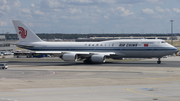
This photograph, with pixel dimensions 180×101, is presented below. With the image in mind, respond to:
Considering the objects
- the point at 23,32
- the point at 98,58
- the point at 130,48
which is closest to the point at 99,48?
the point at 98,58

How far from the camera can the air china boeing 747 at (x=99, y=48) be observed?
180ft

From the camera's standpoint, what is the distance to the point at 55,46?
6066 cm

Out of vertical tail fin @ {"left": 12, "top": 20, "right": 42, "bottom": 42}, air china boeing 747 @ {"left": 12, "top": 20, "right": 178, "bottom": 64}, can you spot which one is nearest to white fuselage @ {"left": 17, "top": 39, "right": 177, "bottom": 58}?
air china boeing 747 @ {"left": 12, "top": 20, "right": 178, "bottom": 64}

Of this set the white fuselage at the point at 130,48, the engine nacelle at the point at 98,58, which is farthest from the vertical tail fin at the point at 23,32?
the engine nacelle at the point at 98,58

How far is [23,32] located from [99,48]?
18.4 meters

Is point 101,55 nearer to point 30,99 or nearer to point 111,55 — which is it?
point 111,55

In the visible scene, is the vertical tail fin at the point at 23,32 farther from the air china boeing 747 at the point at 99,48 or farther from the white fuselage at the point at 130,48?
the white fuselage at the point at 130,48

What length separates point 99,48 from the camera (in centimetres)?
5788

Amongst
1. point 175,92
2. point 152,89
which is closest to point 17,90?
point 152,89

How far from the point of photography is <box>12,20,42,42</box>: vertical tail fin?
61984 millimetres

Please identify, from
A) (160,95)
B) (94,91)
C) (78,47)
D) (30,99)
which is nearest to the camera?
(30,99)

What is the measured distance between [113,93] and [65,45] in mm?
39373

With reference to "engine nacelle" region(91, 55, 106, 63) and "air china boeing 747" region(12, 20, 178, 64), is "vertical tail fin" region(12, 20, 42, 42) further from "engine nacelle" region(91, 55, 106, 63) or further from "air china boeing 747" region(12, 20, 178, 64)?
"engine nacelle" region(91, 55, 106, 63)

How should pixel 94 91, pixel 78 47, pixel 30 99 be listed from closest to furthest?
1. pixel 30 99
2. pixel 94 91
3. pixel 78 47
